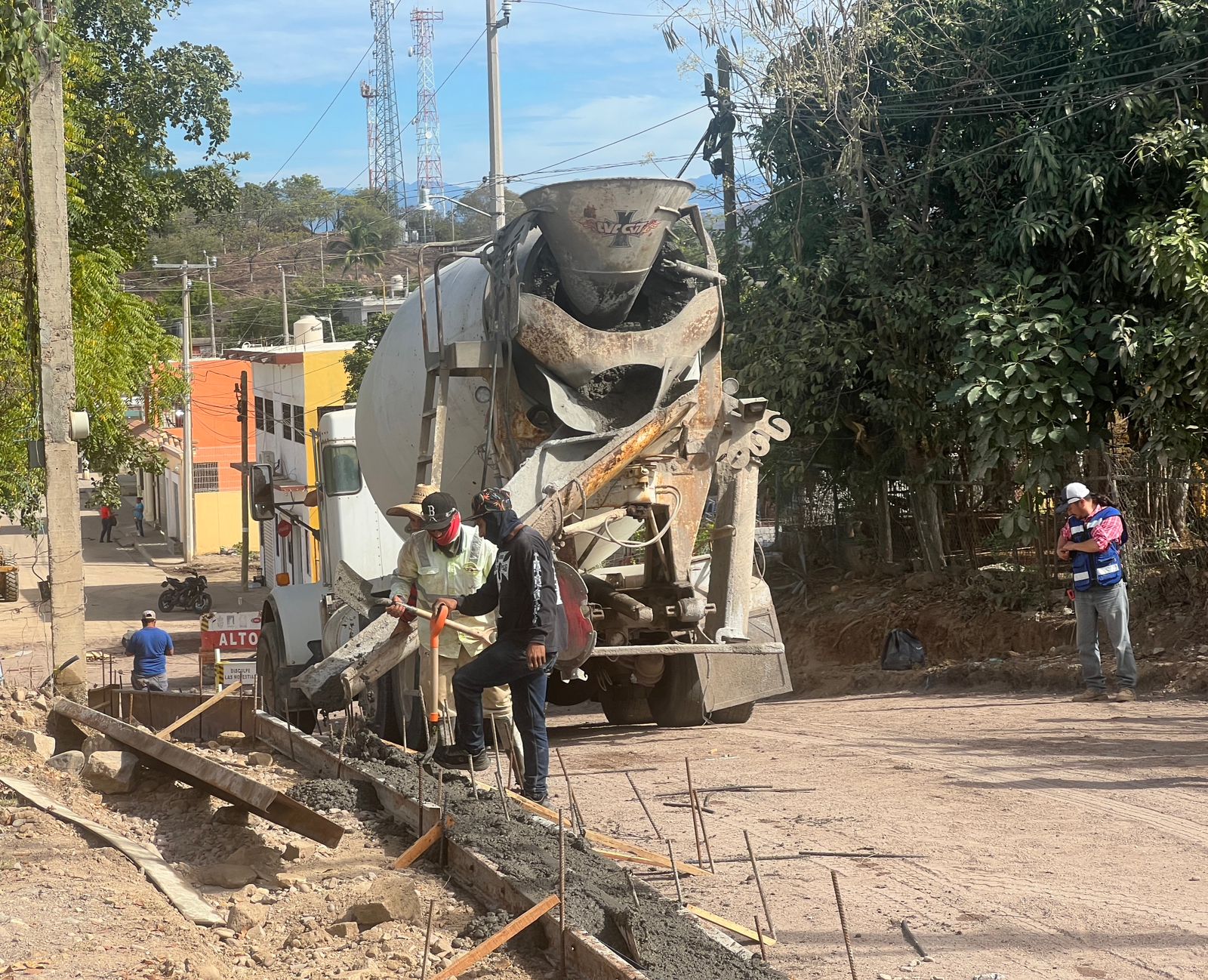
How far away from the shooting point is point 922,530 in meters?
16.3

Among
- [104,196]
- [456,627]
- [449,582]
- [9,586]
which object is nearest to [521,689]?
[456,627]

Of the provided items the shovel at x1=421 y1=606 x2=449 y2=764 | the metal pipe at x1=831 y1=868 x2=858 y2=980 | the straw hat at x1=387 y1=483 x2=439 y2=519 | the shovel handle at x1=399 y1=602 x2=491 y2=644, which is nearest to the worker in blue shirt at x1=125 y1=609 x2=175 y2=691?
the straw hat at x1=387 y1=483 x2=439 y2=519

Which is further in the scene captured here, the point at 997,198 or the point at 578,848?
the point at 997,198

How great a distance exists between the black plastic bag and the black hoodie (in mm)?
7625

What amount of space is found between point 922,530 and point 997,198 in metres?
4.00

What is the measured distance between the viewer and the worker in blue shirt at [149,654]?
53.5 feet

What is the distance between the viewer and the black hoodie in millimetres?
7211

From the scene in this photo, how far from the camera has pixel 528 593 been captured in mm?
7227

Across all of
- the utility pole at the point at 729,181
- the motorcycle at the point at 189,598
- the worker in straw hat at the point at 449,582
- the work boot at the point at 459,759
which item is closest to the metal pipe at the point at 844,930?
the work boot at the point at 459,759

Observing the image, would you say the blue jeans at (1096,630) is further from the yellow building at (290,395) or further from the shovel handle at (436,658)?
the yellow building at (290,395)

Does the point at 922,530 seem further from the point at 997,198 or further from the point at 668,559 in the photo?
the point at 668,559

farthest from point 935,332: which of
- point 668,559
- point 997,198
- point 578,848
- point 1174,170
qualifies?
→ point 578,848

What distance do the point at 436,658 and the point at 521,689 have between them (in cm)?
65

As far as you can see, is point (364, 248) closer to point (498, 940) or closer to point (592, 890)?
point (592, 890)
